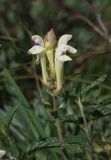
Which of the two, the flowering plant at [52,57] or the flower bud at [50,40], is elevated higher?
the flower bud at [50,40]

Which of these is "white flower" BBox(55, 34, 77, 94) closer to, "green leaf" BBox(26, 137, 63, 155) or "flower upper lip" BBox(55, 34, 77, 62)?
"flower upper lip" BBox(55, 34, 77, 62)

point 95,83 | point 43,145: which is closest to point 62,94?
point 95,83

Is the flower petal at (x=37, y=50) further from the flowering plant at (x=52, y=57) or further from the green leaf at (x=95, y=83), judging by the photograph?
the green leaf at (x=95, y=83)

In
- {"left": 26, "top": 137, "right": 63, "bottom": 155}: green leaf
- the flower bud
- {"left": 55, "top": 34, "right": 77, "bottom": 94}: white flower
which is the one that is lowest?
{"left": 26, "top": 137, "right": 63, "bottom": 155}: green leaf

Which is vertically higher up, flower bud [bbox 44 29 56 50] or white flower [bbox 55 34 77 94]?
flower bud [bbox 44 29 56 50]

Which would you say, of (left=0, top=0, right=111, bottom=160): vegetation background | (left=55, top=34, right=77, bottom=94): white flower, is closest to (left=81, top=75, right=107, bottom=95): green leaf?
(left=0, top=0, right=111, bottom=160): vegetation background

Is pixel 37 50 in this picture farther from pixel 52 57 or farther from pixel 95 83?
pixel 95 83

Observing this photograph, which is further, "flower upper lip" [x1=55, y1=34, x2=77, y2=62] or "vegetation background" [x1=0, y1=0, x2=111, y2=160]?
"vegetation background" [x1=0, y1=0, x2=111, y2=160]

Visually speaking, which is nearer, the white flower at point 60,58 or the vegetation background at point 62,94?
the white flower at point 60,58

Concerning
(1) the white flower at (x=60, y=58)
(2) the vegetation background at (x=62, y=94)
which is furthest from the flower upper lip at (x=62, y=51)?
(2) the vegetation background at (x=62, y=94)
